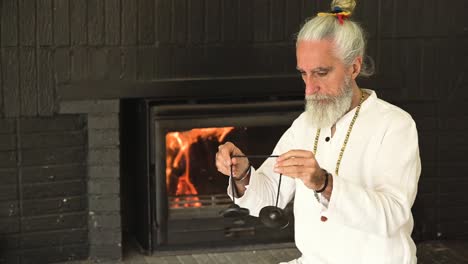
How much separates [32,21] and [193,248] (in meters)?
1.37

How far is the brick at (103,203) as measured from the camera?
4344 millimetres

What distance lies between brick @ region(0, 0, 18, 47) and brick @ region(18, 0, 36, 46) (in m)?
0.02

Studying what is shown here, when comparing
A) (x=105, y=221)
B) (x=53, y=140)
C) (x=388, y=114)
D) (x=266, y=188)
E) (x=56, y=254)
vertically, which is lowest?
(x=56, y=254)

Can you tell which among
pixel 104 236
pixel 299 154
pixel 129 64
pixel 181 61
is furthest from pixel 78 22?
pixel 299 154

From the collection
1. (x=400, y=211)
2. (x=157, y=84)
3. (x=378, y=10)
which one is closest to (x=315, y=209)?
(x=400, y=211)

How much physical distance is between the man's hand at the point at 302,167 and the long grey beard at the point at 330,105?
330 millimetres

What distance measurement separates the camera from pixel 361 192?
231 cm

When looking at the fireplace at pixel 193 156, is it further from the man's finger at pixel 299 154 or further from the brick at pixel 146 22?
the man's finger at pixel 299 154

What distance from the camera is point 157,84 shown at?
4.25m

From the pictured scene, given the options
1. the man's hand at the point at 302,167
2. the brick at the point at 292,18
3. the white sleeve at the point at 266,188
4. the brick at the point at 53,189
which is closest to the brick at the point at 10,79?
the brick at the point at 53,189

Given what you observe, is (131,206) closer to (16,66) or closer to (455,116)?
(16,66)

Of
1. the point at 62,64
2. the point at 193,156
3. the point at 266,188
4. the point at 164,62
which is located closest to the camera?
the point at 266,188

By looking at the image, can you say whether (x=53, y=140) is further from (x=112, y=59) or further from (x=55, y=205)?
(x=112, y=59)

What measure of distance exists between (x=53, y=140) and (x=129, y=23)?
2.17 feet
